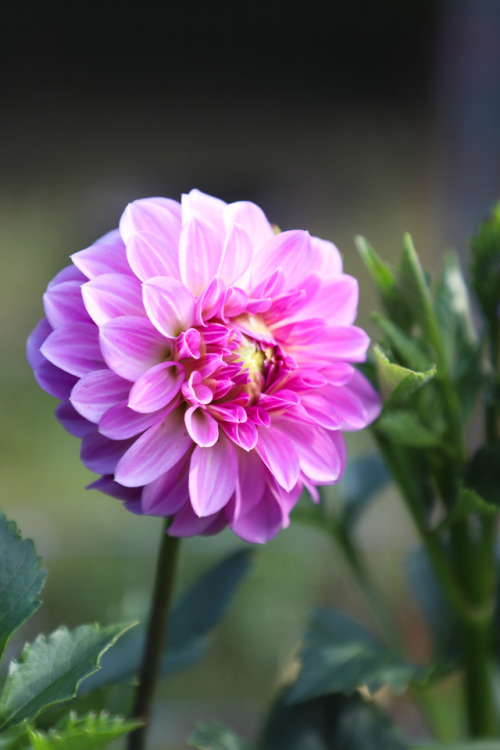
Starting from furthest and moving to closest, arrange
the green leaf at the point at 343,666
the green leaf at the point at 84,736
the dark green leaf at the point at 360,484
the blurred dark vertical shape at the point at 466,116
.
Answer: the blurred dark vertical shape at the point at 466,116 → the dark green leaf at the point at 360,484 → the green leaf at the point at 343,666 → the green leaf at the point at 84,736

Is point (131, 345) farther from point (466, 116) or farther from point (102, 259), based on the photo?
point (466, 116)

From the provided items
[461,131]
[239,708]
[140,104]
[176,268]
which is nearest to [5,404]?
[140,104]

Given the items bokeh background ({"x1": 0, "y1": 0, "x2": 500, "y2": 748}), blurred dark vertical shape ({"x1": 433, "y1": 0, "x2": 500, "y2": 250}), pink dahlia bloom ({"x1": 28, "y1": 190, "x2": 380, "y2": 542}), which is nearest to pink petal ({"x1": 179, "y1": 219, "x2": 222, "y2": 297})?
pink dahlia bloom ({"x1": 28, "y1": 190, "x2": 380, "y2": 542})

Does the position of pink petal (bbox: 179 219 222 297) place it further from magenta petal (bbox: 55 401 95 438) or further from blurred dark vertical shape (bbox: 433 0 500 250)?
blurred dark vertical shape (bbox: 433 0 500 250)

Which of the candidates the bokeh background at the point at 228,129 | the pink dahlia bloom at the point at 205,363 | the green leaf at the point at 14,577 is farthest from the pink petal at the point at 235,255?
the bokeh background at the point at 228,129

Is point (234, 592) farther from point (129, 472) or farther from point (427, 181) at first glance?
point (427, 181)

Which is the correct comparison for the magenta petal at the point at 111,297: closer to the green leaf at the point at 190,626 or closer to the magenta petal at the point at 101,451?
the magenta petal at the point at 101,451

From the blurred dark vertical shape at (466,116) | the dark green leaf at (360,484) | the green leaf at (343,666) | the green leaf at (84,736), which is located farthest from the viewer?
the blurred dark vertical shape at (466,116)
